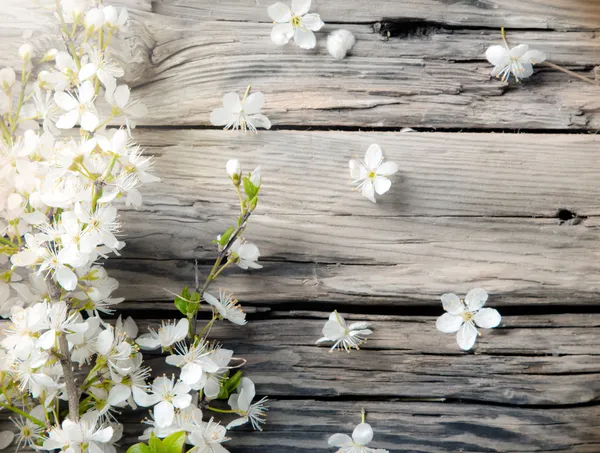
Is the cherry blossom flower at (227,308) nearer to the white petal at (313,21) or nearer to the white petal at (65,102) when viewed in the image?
the white petal at (65,102)

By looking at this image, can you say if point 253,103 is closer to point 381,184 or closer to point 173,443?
point 381,184

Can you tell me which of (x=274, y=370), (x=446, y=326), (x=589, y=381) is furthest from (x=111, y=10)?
(x=589, y=381)

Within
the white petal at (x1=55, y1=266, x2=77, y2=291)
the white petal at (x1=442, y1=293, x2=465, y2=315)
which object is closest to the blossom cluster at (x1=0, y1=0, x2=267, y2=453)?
the white petal at (x1=55, y1=266, x2=77, y2=291)

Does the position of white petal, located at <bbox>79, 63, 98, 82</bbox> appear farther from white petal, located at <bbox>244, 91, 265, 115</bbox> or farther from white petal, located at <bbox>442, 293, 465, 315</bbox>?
white petal, located at <bbox>442, 293, 465, 315</bbox>

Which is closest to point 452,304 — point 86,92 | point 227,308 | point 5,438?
point 227,308

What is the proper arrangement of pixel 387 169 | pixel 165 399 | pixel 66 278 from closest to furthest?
pixel 66 278, pixel 165 399, pixel 387 169
